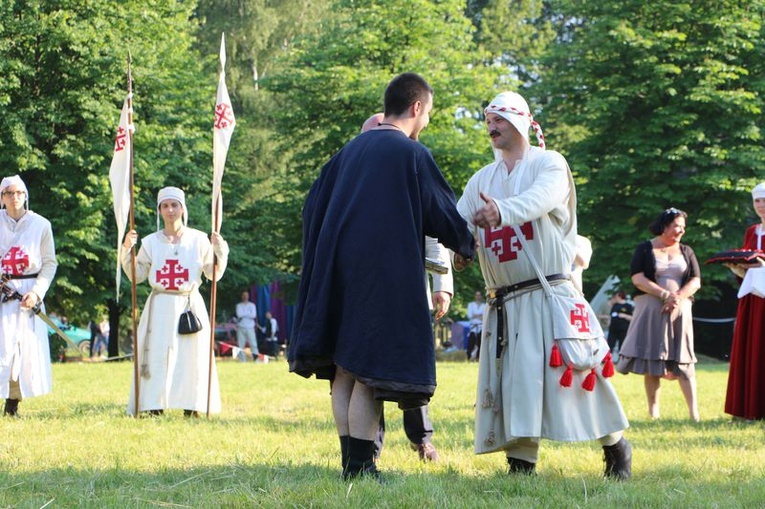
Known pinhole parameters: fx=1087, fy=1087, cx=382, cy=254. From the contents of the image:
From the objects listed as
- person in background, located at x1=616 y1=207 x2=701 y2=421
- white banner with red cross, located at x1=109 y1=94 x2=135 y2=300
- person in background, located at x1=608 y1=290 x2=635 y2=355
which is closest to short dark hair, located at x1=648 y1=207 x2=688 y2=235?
person in background, located at x1=616 y1=207 x2=701 y2=421

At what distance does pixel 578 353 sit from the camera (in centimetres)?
556

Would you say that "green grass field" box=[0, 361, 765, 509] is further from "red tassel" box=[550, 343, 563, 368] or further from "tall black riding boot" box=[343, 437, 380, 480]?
"red tassel" box=[550, 343, 563, 368]

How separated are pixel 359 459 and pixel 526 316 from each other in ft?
3.82

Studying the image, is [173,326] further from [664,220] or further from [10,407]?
[664,220]

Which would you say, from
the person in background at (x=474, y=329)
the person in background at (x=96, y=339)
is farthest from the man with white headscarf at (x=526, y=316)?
the person in background at (x=96, y=339)

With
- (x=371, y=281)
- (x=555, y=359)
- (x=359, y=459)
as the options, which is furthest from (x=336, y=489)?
(x=555, y=359)

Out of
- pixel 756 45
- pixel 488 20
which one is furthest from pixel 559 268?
pixel 488 20

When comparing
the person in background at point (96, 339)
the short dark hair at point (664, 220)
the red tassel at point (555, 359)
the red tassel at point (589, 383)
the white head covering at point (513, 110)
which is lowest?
the person in background at point (96, 339)

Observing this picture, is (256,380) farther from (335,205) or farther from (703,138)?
(703,138)

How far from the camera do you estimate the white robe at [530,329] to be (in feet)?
18.1

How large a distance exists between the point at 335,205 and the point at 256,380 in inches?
439

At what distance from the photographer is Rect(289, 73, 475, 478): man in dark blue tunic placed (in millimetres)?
5070

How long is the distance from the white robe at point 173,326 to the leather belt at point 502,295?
4.79 meters

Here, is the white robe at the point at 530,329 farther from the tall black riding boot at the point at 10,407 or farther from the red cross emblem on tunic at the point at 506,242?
the tall black riding boot at the point at 10,407
